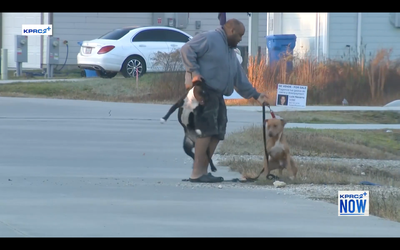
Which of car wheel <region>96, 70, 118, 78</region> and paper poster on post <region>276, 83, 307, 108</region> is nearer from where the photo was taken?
paper poster on post <region>276, 83, 307, 108</region>

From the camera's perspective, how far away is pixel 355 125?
48.0 feet

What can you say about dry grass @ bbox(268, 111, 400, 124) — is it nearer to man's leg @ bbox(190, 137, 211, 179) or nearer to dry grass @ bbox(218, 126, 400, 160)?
dry grass @ bbox(218, 126, 400, 160)

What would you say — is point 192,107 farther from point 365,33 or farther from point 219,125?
point 365,33

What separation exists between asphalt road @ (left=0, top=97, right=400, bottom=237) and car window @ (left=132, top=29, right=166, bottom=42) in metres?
8.95

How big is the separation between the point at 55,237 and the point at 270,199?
256 cm

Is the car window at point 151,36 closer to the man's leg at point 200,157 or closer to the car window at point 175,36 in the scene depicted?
the car window at point 175,36

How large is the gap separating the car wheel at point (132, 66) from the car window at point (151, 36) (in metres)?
0.62

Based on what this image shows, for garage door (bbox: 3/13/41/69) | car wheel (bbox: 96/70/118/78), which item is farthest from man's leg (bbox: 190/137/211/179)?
garage door (bbox: 3/13/41/69)

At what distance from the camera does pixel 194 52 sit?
8.23 meters

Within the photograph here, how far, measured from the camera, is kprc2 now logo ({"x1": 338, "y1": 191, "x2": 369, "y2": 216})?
283 inches

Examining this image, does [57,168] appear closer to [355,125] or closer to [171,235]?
[171,235]

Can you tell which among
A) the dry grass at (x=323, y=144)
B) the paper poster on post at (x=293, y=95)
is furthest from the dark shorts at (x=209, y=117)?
the dry grass at (x=323, y=144)

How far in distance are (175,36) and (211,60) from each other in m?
13.9
